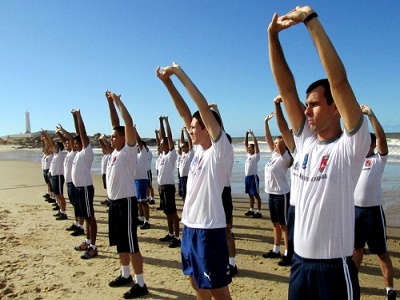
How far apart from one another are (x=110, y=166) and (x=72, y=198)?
2991 millimetres

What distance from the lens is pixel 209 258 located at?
3293mm

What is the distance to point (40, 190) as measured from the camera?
52.1 feet

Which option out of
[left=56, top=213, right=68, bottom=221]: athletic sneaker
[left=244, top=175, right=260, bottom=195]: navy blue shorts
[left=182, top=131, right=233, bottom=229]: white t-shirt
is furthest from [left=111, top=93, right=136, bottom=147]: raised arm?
[left=56, top=213, right=68, bottom=221]: athletic sneaker

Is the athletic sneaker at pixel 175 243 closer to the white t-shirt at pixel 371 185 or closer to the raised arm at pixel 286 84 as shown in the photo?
the white t-shirt at pixel 371 185

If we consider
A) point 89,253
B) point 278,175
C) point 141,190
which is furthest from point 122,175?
point 141,190

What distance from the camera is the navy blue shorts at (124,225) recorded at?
16.4 feet

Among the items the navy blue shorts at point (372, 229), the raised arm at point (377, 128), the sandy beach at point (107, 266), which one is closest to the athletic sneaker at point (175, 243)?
the sandy beach at point (107, 266)

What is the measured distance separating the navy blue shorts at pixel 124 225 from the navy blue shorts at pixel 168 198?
242 cm

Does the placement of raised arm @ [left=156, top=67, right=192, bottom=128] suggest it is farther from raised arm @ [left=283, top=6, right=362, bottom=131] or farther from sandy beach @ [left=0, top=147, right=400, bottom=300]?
sandy beach @ [left=0, top=147, right=400, bottom=300]

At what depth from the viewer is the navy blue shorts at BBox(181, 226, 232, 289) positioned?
129 inches

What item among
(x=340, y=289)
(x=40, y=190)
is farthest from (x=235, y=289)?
(x=40, y=190)

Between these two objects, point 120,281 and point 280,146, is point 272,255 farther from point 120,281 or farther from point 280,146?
point 120,281

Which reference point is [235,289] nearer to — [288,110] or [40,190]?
[288,110]

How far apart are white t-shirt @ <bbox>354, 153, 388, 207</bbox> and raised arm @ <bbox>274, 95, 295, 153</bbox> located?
69.8 inches
